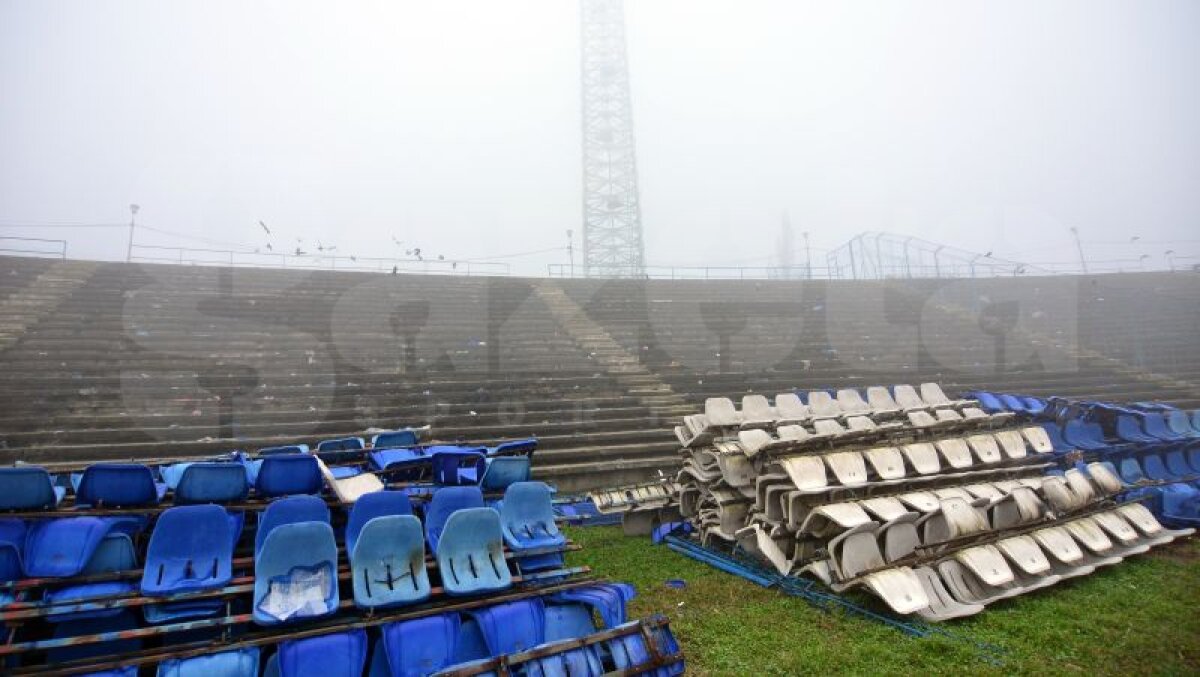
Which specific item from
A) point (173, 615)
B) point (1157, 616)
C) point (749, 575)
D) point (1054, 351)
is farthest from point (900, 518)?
point (1054, 351)

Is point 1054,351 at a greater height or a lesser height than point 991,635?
greater

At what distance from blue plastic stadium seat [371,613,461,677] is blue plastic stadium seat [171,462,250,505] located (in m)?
2.15

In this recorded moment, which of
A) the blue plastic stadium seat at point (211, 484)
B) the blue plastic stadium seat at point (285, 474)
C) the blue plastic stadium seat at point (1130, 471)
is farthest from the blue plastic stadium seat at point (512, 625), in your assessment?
the blue plastic stadium seat at point (1130, 471)

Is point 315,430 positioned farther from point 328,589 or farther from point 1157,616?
point 1157,616

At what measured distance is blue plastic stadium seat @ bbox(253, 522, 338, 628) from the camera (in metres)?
3.80

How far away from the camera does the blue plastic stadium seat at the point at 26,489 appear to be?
4.32m

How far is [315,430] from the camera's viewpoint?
11.9 metres

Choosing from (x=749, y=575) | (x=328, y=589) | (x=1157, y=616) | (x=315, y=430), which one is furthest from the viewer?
(x=315, y=430)

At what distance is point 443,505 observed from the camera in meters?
4.94

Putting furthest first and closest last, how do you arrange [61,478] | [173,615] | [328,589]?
[61,478] < [328,589] < [173,615]

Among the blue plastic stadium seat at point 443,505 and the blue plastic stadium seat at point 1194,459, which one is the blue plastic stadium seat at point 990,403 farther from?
the blue plastic stadium seat at point 443,505

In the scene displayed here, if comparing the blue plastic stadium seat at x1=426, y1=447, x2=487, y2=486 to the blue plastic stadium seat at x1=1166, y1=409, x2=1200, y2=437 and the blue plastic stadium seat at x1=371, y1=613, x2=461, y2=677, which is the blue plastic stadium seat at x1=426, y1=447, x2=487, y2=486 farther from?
the blue plastic stadium seat at x1=1166, y1=409, x2=1200, y2=437

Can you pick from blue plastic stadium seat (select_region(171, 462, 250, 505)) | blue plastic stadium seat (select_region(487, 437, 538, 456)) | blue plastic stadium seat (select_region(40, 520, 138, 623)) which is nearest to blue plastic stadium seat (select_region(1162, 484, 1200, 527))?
blue plastic stadium seat (select_region(487, 437, 538, 456))

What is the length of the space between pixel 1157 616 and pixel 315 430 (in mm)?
12756
